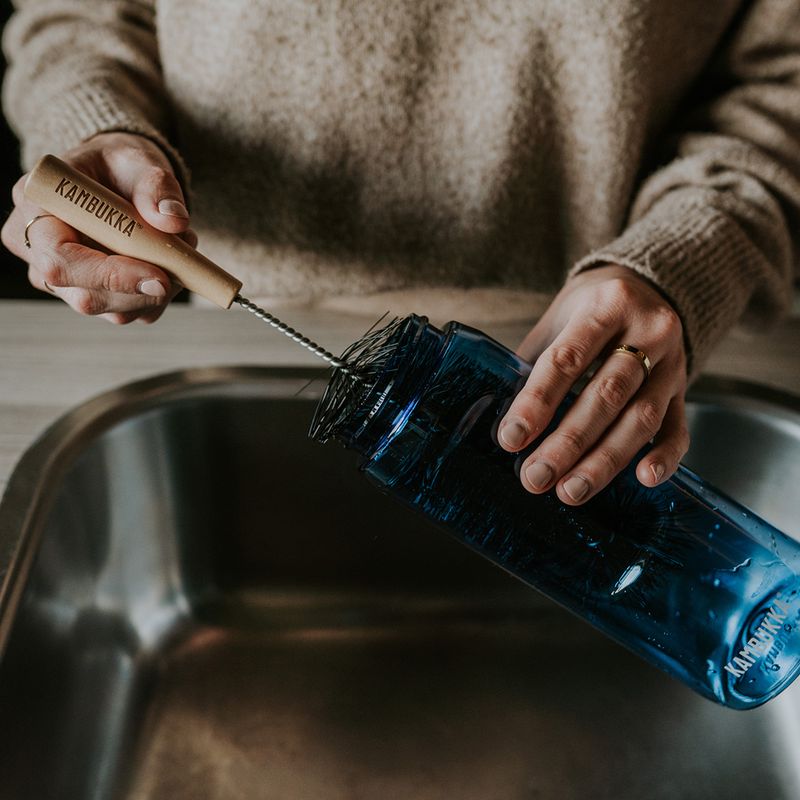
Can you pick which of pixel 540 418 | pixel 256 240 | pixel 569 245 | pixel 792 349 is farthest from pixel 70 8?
pixel 792 349

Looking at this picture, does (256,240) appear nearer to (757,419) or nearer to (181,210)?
(181,210)

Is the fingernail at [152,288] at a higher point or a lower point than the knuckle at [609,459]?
lower

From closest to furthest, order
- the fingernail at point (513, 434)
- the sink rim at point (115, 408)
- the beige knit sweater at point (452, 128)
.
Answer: the fingernail at point (513, 434), the sink rim at point (115, 408), the beige knit sweater at point (452, 128)

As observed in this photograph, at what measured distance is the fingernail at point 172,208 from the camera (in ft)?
1.41

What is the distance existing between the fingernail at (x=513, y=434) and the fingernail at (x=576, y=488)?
0.03 metres

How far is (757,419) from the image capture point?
2.17ft

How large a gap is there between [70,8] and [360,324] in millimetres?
385

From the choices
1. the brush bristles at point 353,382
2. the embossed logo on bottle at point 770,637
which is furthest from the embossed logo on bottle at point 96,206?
the embossed logo on bottle at point 770,637

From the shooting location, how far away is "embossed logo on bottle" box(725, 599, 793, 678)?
0.43 metres

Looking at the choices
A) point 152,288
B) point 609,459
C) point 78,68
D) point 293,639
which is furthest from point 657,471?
point 78,68

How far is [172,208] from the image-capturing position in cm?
43

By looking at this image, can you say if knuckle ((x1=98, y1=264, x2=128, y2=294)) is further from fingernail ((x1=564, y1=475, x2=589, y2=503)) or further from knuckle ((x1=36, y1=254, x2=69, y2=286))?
fingernail ((x1=564, y1=475, x2=589, y2=503))

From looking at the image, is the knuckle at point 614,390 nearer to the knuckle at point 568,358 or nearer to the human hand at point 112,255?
the knuckle at point 568,358

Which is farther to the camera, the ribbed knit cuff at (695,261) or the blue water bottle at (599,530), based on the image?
the ribbed knit cuff at (695,261)
